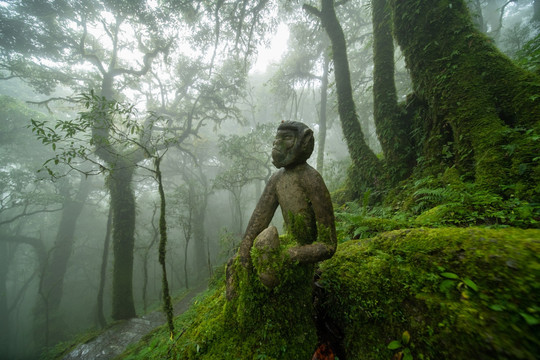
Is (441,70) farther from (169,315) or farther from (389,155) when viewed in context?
(169,315)

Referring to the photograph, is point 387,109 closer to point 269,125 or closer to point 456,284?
point 456,284

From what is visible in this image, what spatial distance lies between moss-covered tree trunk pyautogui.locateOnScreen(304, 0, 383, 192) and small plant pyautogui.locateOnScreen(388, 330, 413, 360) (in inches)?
192

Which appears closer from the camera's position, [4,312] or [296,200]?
[296,200]

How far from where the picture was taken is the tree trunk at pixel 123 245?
914 cm

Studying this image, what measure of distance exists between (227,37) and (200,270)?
19.4 meters

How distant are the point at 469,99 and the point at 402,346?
14.2 ft

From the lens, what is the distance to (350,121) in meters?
6.89

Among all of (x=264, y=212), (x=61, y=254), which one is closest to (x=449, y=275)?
(x=264, y=212)

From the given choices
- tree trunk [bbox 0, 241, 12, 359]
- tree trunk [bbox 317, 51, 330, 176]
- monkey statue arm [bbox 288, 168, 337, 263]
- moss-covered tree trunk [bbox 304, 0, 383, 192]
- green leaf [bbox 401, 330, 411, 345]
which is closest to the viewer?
green leaf [bbox 401, 330, 411, 345]

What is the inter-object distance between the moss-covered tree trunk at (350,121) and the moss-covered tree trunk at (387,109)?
0.45m

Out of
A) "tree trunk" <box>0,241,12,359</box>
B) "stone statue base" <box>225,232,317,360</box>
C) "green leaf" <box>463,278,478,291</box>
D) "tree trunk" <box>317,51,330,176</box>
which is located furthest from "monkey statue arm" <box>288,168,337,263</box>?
"tree trunk" <box>0,241,12,359</box>

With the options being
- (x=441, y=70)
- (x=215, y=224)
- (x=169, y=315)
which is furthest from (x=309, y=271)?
(x=215, y=224)

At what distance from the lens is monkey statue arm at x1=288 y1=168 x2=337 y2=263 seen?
69.9 inches

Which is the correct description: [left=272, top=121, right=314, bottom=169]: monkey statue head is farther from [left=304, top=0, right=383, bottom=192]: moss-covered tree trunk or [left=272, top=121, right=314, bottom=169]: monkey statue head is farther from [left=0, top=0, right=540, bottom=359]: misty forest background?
[left=304, top=0, right=383, bottom=192]: moss-covered tree trunk
